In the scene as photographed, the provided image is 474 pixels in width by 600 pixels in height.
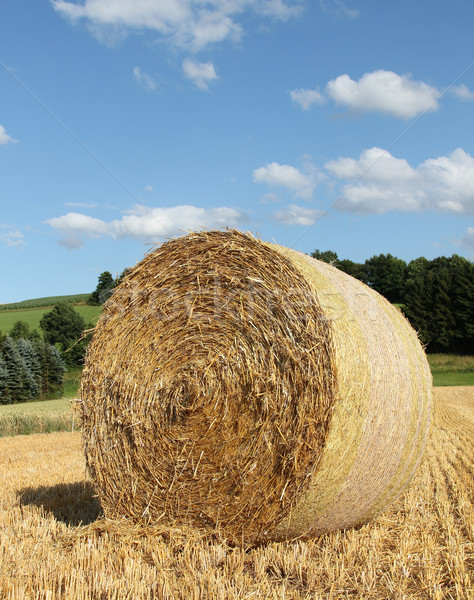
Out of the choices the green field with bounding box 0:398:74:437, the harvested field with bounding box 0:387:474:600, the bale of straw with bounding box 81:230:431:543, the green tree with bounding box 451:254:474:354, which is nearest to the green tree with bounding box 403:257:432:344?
the green tree with bounding box 451:254:474:354

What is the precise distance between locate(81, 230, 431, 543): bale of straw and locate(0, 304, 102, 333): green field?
4323 cm

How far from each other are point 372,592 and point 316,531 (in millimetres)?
801

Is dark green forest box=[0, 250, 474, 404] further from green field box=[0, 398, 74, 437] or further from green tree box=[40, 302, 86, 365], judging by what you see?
green field box=[0, 398, 74, 437]

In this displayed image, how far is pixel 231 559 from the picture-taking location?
3.75 m

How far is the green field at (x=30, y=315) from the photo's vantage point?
48.5 metres

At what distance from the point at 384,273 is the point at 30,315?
37258mm

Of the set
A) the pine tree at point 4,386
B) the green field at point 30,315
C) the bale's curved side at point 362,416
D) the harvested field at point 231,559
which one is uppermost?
the green field at point 30,315

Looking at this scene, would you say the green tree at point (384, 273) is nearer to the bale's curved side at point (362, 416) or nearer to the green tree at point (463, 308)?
the green tree at point (463, 308)

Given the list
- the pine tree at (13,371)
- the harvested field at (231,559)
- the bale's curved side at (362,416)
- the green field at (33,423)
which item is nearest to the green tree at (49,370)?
the pine tree at (13,371)

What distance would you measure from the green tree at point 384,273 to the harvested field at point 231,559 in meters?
51.1

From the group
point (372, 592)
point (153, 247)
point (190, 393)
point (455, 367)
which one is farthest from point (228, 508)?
point (455, 367)

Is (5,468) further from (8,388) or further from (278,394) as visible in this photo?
(8,388)

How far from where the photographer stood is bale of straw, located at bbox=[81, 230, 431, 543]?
3822 mm

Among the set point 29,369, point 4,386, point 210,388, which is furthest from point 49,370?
point 210,388
